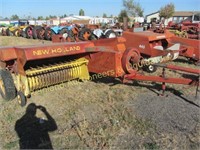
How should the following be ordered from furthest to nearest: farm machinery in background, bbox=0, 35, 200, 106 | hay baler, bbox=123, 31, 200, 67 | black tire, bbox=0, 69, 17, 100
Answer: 1. hay baler, bbox=123, 31, 200, 67
2. black tire, bbox=0, 69, 17, 100
3. farm machinery in background, bbox=0, 35, 200, 106

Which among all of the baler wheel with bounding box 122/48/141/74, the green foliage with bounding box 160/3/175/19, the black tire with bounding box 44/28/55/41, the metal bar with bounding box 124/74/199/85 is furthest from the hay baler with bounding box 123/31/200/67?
the green foliage with bounding box 160/3/175/19

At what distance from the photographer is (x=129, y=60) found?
15.6ft

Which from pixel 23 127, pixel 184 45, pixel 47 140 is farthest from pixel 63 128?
pixel 184 45

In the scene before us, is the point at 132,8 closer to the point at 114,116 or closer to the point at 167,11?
the point at 167,11

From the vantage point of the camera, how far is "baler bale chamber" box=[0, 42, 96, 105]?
4066mm

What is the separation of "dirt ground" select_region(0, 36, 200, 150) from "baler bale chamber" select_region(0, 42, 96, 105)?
288 mm

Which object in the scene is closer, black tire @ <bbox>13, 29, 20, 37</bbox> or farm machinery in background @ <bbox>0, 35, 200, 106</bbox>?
farm machinery in background @ <bbox>0, 35, 200, 106</bbox>

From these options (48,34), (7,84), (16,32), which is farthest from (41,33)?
(7,84)

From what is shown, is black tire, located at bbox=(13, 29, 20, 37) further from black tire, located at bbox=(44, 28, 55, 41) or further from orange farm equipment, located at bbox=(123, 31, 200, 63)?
orange farm equipment, located at bbox=(123, 31, 200, 63)

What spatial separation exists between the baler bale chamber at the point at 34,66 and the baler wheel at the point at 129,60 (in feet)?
2.79

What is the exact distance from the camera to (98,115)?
387cm

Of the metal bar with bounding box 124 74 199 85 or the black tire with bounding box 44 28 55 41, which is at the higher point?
the black tire with bounding box 44 28 55 41

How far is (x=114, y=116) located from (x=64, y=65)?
1579mm

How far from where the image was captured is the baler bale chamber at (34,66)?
13.3 ft
